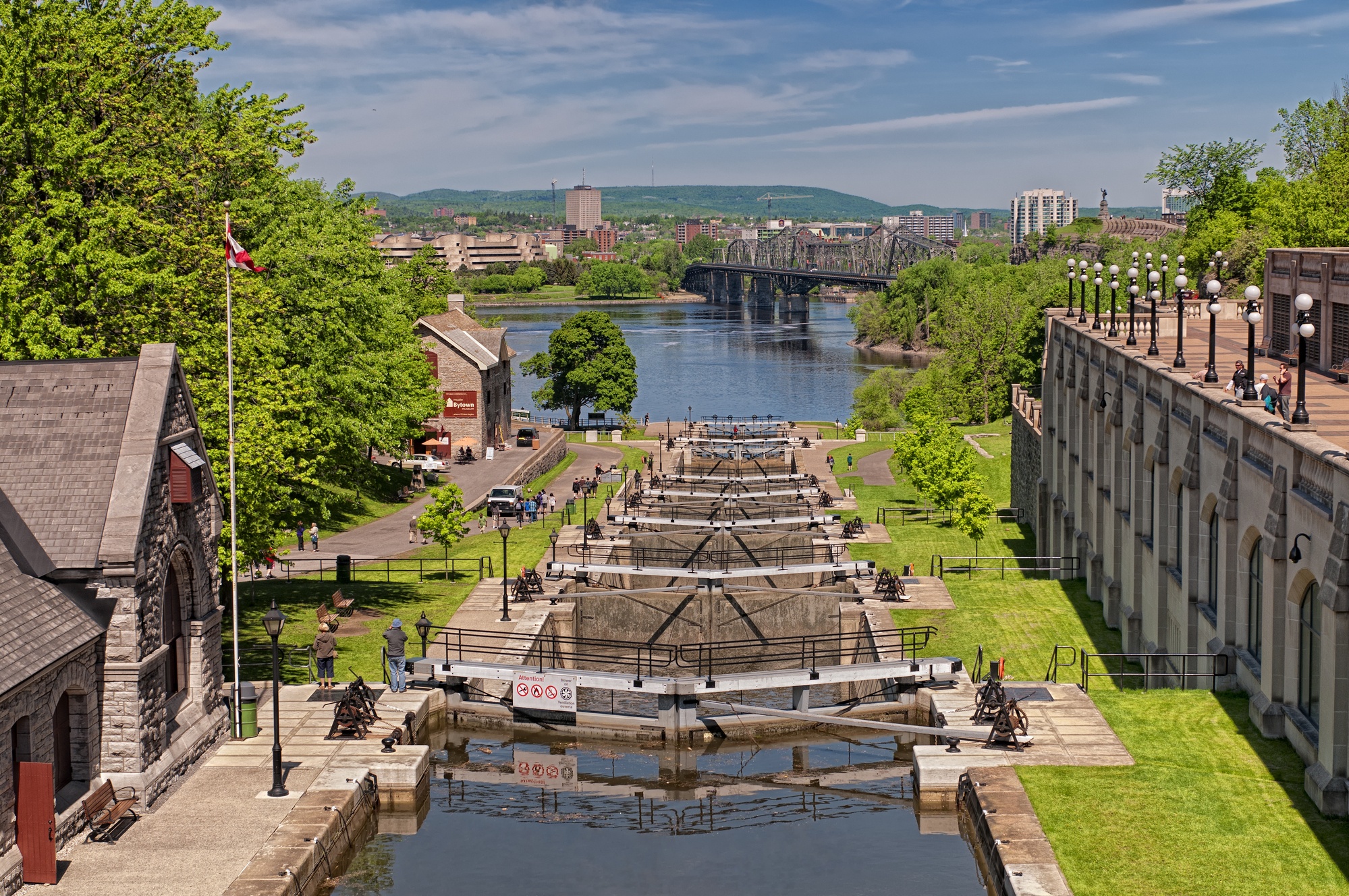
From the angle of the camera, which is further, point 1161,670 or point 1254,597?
point 1161,670

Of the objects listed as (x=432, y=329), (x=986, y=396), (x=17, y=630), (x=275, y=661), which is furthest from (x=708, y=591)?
(x=986, y=396)

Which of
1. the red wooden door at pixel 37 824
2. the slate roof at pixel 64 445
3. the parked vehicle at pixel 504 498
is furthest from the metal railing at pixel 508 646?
the parked vehicle at pixel 504 498

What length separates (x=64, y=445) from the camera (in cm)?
2583

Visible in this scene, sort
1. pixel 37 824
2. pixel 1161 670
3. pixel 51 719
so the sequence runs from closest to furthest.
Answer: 1. pixel 37 824
2. pixel 51 719
3. pixel 1161 670

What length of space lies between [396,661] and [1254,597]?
1838 centimetres

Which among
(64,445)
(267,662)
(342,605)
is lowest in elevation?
(267,662)

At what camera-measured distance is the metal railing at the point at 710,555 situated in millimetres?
51875

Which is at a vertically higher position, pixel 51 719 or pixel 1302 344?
pixel 1302 344

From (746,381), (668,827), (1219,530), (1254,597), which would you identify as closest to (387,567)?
(668,827)

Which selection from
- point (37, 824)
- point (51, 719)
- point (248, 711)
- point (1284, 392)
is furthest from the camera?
point (1284, 392)

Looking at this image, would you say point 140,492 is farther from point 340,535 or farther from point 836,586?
point 340,535

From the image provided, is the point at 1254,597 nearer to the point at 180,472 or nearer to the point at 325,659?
the point at 325,659

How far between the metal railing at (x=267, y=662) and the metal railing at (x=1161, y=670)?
710 inches

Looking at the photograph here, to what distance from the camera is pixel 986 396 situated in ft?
352
